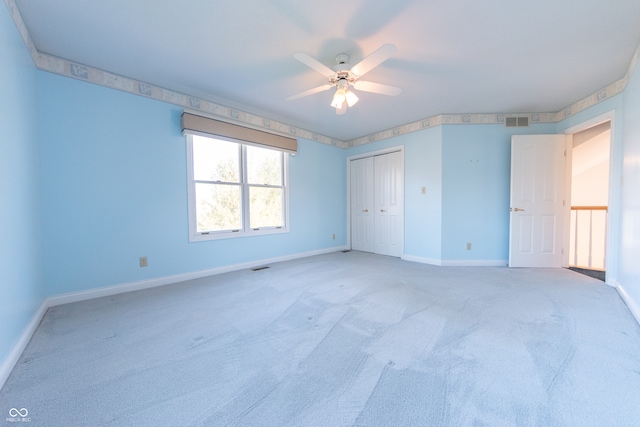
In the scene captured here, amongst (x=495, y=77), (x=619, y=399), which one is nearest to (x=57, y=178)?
(x=619, y=399)

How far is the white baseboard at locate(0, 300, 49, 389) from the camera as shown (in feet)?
4.31

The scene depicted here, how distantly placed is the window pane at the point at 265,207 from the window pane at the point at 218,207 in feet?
0.74

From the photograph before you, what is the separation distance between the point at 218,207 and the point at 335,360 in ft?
8.64

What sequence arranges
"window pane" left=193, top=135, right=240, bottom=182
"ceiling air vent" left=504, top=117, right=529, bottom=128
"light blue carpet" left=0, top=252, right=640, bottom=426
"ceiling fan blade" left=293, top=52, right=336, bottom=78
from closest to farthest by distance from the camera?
"light blue carpet" left=0, top=252, right=640, bottom=426 → "ceiling fan blade" left=293, top=52, right=336, bottom=78 → "window pane" left=193, top=135, right=240, bottom=182 → "ceiling air vent" left=504, top=117, right=529, bottom=128

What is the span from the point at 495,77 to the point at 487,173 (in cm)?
157

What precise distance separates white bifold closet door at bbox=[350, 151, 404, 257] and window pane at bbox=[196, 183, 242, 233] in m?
2.52

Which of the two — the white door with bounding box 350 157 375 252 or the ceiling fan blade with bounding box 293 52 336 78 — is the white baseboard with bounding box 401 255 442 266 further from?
the ceiling fan blade with bounding box 293 52 336 78

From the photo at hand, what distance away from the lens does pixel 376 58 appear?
186cm

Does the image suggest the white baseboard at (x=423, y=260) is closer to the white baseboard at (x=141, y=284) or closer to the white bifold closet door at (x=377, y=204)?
the white bifold closet door at (x=377, y=204)

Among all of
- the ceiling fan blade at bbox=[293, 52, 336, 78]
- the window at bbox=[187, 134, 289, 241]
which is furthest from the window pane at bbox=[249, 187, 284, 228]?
the ceiling fan blade at bbox=[293, 52, 336, 78]

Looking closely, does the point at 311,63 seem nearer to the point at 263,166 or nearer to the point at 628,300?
the point at 263,166

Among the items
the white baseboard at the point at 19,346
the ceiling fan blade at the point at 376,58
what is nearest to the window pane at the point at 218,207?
the white baseboard at the point at 19,346

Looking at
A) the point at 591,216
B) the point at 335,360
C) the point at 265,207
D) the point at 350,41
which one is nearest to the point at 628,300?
the point at 591,216

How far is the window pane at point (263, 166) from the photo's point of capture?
370 centimetres
